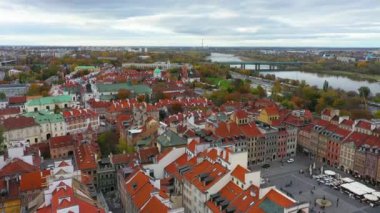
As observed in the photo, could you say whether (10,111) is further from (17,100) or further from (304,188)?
(304,188)

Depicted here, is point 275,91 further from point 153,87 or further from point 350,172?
point 350,172

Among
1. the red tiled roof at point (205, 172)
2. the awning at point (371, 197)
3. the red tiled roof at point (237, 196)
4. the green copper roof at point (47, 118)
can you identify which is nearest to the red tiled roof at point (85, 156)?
the red tiled roof at point (205, 172)

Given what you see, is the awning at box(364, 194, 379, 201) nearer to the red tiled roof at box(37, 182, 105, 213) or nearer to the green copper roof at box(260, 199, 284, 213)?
the green copper roof at box(260, 199, 284, 213)

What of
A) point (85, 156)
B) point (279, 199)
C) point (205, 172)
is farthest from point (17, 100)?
point (279, 199)

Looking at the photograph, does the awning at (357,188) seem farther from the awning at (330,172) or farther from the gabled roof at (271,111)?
the gabled roof at (271,111)

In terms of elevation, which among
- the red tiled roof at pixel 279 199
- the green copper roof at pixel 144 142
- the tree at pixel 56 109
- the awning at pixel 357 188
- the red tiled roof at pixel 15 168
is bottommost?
the awning at pixel 357 188

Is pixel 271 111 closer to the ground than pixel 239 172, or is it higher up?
closer to the ground

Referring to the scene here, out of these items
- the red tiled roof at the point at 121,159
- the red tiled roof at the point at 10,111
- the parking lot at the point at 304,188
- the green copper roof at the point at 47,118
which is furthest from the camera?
the red tiled roof at the point at 10,111
